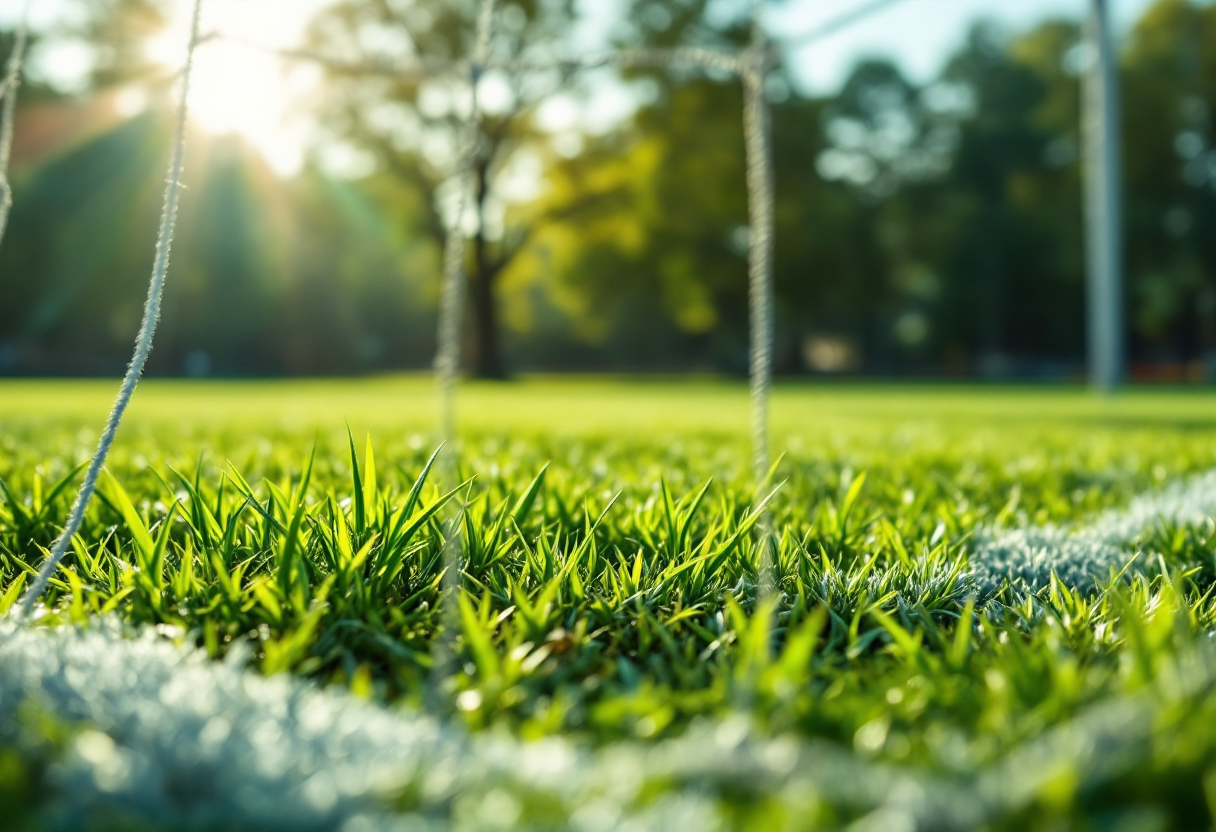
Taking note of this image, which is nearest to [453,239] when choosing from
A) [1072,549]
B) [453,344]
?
[453,344]

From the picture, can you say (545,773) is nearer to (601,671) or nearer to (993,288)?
(601,671)

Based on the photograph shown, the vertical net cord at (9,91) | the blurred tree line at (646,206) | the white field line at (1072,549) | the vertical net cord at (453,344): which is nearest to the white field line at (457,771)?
the vertical net cord at (453,344)

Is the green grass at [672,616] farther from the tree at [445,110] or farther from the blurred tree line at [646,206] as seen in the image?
the tree at [445,110]

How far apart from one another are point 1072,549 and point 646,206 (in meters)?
24.2

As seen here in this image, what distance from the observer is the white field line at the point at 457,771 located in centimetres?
84

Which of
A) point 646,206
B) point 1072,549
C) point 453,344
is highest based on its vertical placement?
point 646,206

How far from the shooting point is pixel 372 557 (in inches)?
64.1

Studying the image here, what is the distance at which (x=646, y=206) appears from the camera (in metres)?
25.6

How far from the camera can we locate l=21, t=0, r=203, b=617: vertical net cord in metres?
1.37

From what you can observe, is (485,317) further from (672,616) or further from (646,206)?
(672,616)

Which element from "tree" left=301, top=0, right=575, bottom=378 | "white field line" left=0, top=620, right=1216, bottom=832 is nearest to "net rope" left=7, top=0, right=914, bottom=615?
"white field line" left=0, top=620, right=1216, bottom=832

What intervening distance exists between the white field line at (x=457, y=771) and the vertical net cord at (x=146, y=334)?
0.32m

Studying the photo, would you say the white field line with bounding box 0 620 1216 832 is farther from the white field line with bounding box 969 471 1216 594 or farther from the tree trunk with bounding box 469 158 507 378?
the tree trunk with bounding box 469 158 507 378

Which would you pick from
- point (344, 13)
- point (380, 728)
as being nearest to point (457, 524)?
point (380, 728)
